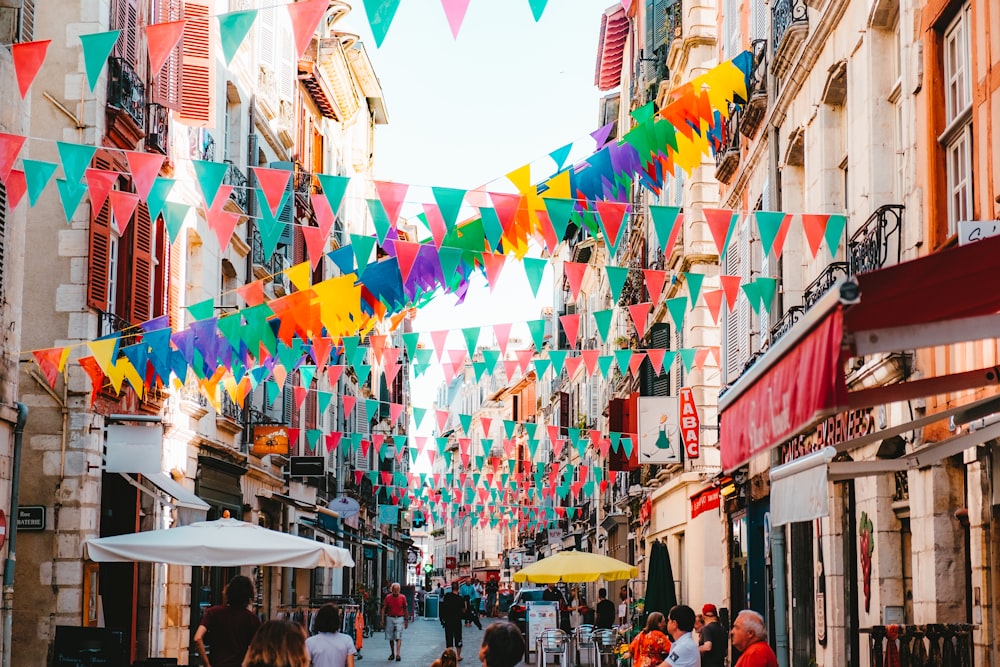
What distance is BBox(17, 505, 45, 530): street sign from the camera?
1695 cm

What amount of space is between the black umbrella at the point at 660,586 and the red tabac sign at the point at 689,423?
4742mm

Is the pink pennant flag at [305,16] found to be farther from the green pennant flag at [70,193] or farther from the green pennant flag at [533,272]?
the green pennant flag at [533,272]

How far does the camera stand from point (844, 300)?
15.7 feet

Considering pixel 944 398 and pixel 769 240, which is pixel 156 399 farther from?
pixel 944 398

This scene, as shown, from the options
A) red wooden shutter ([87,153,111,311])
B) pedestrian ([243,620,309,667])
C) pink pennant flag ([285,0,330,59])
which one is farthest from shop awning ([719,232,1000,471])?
red wooden shutter ([87,153,111,311])

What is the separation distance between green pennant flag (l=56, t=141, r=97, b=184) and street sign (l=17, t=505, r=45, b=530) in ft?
21.8

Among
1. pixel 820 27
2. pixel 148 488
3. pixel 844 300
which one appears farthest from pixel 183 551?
pixel 844 300

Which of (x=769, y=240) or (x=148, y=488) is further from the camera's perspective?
(x=148, y=488)

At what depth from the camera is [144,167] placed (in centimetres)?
1182

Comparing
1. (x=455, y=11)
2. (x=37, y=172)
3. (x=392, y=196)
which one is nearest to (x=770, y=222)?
(x=392, y=196)

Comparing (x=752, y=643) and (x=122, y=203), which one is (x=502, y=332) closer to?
(x=122, y=203)

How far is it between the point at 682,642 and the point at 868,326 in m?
6.15

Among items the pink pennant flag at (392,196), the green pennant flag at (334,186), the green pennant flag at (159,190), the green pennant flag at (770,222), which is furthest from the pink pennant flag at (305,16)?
the green pennant flag at (770,222)

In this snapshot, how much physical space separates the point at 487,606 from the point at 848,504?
54412mm
